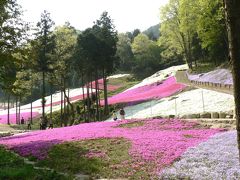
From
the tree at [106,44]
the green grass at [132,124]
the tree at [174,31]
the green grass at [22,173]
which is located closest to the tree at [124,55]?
the tree at [174,31]

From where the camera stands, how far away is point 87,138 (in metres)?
23.3

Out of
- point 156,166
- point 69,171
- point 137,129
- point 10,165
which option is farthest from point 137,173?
point 137,129

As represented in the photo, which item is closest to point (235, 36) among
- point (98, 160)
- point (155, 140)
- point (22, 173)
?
point (22, 173)

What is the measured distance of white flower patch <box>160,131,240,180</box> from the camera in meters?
14.4

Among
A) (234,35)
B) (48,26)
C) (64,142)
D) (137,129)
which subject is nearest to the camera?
(234,35)

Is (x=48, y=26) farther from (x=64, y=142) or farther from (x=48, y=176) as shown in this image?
(x=48, y=176)

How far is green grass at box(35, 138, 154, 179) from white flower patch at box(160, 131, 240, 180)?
1249 millimetres

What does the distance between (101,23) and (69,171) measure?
50446mm

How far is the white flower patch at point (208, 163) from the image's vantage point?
47.3 ft

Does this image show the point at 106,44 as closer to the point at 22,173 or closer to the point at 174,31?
the point at 174,31

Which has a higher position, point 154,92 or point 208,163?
point 154,92

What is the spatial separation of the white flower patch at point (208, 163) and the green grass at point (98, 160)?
1249mm

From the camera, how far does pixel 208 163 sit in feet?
52.3

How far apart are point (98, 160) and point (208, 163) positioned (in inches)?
199
